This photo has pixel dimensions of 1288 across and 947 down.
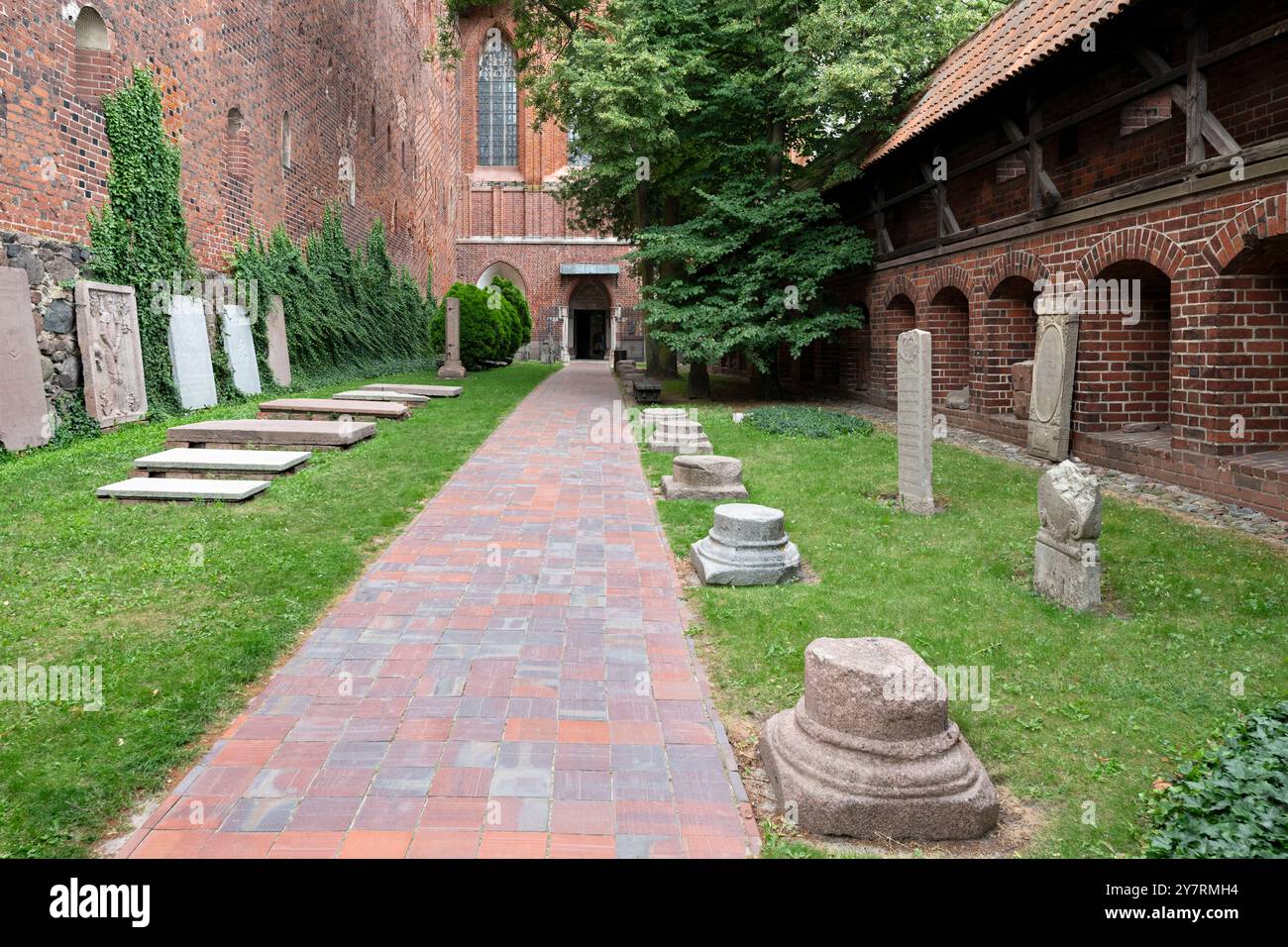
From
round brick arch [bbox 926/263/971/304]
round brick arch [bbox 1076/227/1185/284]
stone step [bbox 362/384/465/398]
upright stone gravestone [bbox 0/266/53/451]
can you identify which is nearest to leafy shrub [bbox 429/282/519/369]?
stone step [bbox 362/384/465/398]

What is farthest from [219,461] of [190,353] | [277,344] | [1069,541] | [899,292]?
[899,292]

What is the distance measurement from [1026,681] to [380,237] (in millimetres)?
22698

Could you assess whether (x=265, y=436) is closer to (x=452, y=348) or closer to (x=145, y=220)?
(x=145, y=220)

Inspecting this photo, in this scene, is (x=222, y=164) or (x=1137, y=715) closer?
(x=1137, y=715)

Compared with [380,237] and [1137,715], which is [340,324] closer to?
[380,237]

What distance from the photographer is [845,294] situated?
18.3m

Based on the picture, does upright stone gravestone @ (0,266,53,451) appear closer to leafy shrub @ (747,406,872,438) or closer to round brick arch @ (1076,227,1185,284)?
leafy shrub @ (747,406,872,438)

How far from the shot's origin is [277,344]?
52.7 ft

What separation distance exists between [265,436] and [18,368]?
2.45 metres

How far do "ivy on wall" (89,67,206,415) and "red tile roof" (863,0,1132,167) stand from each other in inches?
443

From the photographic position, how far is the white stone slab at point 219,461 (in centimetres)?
844

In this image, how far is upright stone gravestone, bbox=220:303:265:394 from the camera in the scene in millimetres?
14264

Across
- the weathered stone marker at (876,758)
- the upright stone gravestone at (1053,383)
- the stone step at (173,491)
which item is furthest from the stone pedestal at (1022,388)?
the stone step at (173,491)
